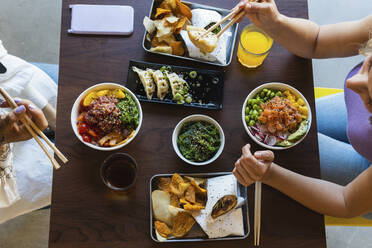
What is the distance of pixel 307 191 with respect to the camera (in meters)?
1.43

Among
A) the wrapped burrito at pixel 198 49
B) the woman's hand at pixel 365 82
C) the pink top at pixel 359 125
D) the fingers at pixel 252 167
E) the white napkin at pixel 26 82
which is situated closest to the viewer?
the woman's hand at pixel 365 82

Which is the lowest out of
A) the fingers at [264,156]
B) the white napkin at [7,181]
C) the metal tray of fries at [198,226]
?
the white napkin at [7,181]

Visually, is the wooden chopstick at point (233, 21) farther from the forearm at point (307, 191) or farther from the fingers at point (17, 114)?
the fingers at point (17, 114)

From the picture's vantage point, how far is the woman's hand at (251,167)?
4.47 ft

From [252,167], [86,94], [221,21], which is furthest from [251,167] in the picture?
[86,94]

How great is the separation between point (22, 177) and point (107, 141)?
0.66m

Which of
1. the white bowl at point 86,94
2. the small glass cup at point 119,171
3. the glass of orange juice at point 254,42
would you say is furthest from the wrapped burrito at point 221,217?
the glass of orange juice at point 254,42

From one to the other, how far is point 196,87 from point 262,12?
48cm

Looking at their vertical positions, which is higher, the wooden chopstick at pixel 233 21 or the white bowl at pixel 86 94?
the wooden chopstick at pixel 233 21

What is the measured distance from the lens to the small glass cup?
4.76 ft

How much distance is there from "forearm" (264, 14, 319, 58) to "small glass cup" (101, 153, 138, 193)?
37.4 inches

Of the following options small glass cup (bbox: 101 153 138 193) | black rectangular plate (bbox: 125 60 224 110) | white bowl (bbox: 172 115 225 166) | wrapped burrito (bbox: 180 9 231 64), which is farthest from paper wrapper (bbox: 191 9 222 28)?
small glass cup (bbox: 101 153 138 193)

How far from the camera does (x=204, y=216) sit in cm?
139

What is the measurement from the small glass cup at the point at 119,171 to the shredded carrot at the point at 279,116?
646 millimetres
